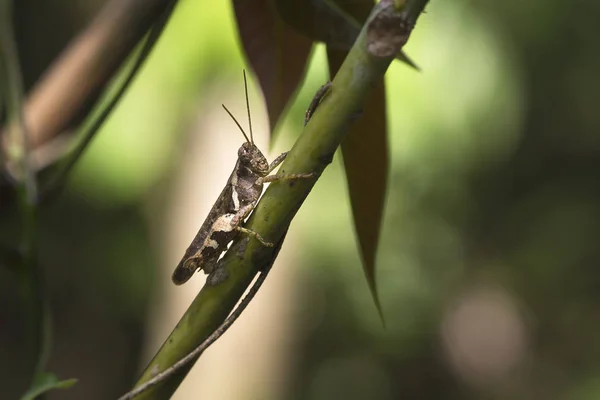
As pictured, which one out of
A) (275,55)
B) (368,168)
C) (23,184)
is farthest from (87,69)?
(368,168)

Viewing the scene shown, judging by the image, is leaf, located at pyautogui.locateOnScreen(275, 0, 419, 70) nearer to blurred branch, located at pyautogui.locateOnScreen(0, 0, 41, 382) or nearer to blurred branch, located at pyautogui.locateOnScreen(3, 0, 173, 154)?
blurred branch, located at pyautogui.locateOnScreen(3, 0, 173, 154)

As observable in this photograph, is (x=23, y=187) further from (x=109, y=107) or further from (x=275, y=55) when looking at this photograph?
(x=275, y=55)

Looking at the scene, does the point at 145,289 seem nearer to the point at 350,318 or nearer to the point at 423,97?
the point at 350,318

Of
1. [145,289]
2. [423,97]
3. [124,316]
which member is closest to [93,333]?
[124,316]

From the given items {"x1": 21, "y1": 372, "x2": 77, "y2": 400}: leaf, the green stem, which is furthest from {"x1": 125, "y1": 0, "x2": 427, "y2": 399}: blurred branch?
the green stem

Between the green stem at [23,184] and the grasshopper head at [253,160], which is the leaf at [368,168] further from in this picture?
the green stem at [23,184]

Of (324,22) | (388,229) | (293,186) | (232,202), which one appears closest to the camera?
(293,186)
